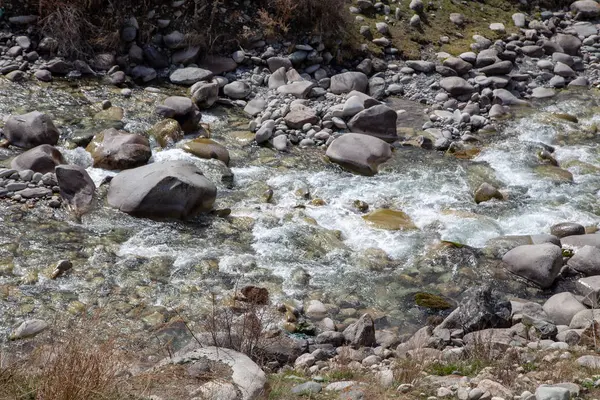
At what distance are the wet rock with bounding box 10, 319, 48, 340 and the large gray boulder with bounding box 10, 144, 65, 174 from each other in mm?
3054

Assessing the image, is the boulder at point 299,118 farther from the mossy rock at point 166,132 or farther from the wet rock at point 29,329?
the wet rock at point 29,329

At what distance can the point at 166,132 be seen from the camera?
1038 cm

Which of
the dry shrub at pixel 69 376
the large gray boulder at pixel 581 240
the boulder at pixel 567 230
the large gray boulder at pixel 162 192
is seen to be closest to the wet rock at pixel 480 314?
the large gray boulder at pixel 581 240

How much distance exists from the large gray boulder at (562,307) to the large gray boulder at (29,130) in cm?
649

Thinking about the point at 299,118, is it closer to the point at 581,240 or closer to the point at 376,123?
the point at 376,123

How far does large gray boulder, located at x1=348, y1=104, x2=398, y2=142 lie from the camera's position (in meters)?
11.0

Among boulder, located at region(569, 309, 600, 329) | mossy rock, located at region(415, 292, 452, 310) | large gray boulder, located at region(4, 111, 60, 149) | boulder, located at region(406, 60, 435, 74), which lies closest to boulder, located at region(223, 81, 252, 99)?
boulder, located at region(406, 60, 435, 74)

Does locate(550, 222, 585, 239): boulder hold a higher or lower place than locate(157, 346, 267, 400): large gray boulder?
lower

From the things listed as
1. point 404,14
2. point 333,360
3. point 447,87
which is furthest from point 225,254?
point 404,14

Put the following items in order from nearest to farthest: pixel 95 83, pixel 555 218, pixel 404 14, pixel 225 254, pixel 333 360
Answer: pixel 333 360
pixel 225 254
pixel 555 218
pixel 95 83
pixel 404 14

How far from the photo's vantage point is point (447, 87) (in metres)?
12.5

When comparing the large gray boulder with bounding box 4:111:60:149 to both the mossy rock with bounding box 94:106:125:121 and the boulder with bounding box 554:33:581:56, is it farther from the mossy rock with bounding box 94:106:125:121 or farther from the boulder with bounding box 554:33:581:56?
the boulder with bounding box 554:33:581:56

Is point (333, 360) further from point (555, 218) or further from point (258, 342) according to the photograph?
point (555, 218)

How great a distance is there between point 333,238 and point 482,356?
126 inches
